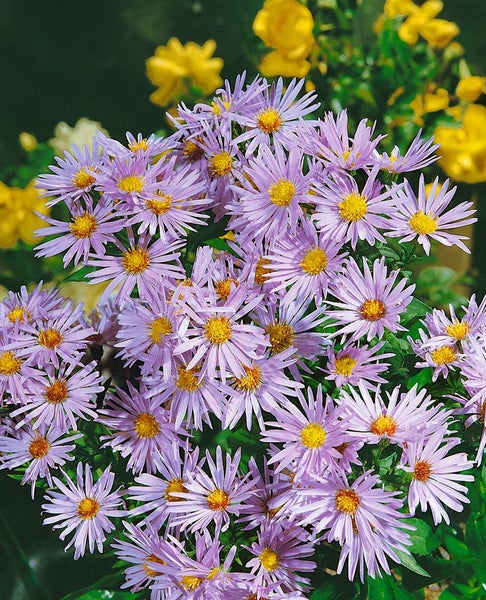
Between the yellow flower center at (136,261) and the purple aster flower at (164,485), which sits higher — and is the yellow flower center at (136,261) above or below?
above

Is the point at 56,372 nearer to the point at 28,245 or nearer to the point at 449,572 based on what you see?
the point at 449,572

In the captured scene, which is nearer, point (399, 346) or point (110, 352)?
point (399, 346)

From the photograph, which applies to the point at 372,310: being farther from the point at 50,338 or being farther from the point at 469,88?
the point at 469,88

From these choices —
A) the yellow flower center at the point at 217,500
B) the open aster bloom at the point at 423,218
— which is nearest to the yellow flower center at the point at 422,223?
the open aster bloom at the point at 423,218

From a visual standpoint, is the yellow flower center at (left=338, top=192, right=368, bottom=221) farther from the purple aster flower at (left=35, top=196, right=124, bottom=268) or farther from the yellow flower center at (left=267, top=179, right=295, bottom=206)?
the purple aster flower at (left=35, top=196, right=124, bottom=268)

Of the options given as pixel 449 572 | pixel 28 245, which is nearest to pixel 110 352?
pixel 449 572

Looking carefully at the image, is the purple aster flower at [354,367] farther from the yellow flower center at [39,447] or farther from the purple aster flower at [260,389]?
the yellow flower center at [39,447]
